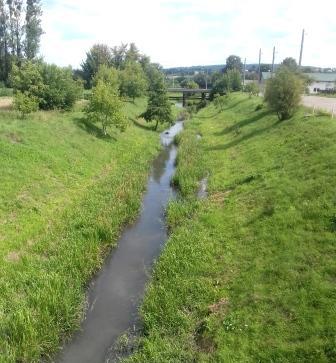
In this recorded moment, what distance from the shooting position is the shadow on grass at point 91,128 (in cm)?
3897

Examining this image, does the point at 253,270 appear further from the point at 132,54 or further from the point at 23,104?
the point at 132,54

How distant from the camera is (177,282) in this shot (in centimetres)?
1503

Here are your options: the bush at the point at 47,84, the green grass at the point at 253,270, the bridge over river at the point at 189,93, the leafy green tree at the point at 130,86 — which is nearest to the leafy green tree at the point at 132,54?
the bridge over river at the point at 189,93

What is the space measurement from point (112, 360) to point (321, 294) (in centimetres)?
713

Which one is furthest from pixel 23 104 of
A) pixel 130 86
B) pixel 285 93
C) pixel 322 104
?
pixel 130 86

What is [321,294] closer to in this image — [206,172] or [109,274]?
[109,274]

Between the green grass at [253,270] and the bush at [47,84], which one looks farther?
the bush at [47,84]

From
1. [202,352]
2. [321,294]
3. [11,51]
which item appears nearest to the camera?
[202,352]

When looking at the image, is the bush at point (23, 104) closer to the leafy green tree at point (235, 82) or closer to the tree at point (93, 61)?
the tree at point (93, 61)

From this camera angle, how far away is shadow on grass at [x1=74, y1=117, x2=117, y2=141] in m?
39.0

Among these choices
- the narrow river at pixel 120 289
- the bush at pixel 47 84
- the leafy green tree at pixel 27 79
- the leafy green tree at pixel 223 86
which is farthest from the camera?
the leafy green tree at pixel 223 86

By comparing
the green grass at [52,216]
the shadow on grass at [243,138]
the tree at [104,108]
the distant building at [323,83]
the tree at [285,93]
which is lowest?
the green grass at [52,216]

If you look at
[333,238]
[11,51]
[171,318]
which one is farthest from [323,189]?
[11,51]

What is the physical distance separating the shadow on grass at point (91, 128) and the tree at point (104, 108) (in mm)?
582
